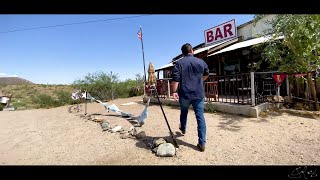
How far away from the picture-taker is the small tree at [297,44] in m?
5.95

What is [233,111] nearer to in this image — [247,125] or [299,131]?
[247,125]

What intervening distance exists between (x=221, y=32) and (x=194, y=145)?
7938mm

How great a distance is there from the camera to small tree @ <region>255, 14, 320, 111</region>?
234 inches

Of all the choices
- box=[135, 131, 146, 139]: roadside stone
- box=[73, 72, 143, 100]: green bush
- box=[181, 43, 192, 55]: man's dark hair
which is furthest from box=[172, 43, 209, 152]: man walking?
box=[73, 72, 143, 100]: green bush

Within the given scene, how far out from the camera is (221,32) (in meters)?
10.7

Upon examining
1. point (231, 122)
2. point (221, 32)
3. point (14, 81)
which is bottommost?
point (231, 122)

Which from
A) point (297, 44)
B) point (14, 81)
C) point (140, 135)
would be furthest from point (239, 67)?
point (14, 81)

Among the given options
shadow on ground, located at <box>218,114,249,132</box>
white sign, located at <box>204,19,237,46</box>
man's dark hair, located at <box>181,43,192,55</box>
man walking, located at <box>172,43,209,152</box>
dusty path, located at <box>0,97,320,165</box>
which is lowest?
dusty path, located at <box>0,97,320,165</box>

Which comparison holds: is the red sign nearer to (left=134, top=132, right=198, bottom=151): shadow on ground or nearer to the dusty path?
the dusty path

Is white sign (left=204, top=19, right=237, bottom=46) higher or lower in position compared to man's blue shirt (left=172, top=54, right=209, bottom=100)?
higher

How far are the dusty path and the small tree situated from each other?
1.60 m

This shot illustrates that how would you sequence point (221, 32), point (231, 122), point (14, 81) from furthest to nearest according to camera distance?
point (14, 81) < point (221, 32) < point (231, 122)

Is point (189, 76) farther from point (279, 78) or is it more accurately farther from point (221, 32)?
point (221, 32)
